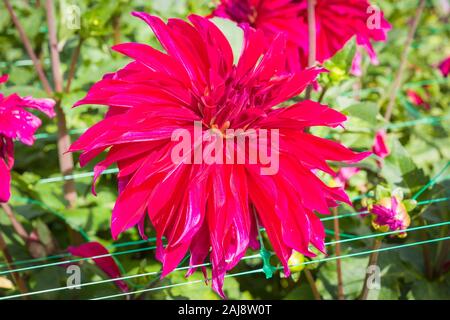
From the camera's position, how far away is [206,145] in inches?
25.4

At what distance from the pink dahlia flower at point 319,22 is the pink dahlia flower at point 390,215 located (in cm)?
23

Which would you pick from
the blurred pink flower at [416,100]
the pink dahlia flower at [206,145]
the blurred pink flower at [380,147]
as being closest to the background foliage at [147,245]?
the blurred pink flower at [380,147]

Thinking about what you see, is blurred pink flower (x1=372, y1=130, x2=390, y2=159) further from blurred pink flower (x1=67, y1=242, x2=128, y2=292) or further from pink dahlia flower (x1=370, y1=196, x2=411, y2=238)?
blurred pink flower (x1=67, y1=242, x2=128, y2=292)

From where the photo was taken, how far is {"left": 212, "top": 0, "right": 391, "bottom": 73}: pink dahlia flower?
2.78 feet

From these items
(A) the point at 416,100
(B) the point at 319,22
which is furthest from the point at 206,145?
(A) the point at 416,100

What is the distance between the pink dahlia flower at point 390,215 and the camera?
29.4 inches

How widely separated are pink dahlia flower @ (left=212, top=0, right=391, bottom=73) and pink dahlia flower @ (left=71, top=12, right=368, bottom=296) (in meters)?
0.20

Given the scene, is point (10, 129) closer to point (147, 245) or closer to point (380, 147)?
point (147, 245)

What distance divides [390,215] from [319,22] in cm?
30

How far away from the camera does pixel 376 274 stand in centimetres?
85

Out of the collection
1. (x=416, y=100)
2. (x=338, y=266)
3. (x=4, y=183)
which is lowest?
(x=338, y=266)

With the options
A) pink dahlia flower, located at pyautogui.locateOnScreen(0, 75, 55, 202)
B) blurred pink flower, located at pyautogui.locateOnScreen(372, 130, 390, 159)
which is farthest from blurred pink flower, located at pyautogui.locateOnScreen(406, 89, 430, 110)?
pink dahlia flower, located at pyautogui.locateOnScreen(0, 75, 55, 202)
